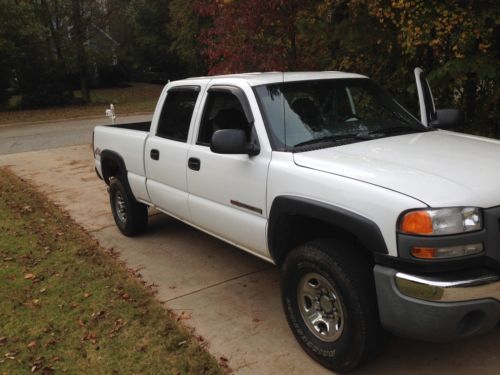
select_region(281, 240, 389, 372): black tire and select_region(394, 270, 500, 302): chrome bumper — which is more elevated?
select_region(394, 270, 500, 302): chrome bumper

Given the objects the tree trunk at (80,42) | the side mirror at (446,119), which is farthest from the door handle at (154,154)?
the tree trunk at (80,42)

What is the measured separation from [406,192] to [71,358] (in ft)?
8.59

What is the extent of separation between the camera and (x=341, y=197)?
3047 mm

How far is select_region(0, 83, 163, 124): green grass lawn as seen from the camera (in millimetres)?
24195

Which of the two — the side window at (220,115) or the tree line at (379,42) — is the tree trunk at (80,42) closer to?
the tree line at (379,42)

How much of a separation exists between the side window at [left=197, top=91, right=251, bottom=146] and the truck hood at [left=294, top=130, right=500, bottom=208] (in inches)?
35.9

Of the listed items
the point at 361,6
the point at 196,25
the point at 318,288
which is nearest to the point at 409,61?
the point at 361,6

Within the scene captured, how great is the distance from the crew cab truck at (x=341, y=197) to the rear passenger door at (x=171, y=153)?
19 millimetres

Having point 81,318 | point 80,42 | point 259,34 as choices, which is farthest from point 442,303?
point 80,42

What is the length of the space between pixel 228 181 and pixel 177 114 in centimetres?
131

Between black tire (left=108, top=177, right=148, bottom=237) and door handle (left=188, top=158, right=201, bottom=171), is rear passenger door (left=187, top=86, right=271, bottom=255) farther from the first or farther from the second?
black tire (left=108, top=177, right=148, bottom=237)

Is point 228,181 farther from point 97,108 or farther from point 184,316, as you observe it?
point 97,108

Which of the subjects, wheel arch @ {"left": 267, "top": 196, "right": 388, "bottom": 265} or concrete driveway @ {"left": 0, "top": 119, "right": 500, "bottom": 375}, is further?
concrete driveway @ {"left": 0, "top": 119, "right": 500, "bottom": 375}

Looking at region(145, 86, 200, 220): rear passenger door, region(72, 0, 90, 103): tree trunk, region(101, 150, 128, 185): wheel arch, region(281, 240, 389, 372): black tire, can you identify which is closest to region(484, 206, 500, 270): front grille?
region(281, 240, 389, 372): black tire
